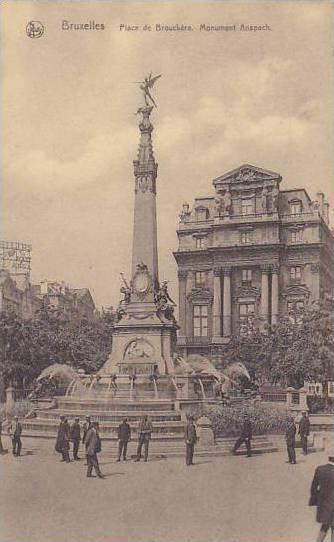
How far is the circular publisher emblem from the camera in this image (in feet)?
51.2

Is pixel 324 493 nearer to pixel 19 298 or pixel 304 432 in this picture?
pixel 304 432

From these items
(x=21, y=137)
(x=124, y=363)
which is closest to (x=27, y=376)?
(x=124, y=363)

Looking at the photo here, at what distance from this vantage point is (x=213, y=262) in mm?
52500

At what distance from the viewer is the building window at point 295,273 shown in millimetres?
49875

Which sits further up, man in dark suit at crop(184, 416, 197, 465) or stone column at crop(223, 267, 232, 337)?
stone column at crop(223, 267, 232, 337)

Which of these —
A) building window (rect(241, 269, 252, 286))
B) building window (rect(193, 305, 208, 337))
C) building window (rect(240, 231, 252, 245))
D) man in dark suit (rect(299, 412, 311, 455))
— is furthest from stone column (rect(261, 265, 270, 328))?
man in dark suit (rect(299, 412, 311, 455))

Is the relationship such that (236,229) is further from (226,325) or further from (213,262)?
(226,325)

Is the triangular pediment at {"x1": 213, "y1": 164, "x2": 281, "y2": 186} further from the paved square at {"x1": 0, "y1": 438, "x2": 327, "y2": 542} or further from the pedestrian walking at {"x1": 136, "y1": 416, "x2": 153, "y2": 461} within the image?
the paved square at {"x1": 0, "y1": 438, "x2": 327, "y2": 542}

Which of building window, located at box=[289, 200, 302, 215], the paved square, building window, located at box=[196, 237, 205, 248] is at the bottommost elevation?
the paved square

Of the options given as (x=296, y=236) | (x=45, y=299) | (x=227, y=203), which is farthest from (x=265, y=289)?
(x=45, y=299)

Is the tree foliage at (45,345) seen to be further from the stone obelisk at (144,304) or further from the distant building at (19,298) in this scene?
the stone obelisk at (144,304)

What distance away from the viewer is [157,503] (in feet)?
39.1

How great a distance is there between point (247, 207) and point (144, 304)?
2624 cm

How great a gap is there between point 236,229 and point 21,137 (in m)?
35.8
